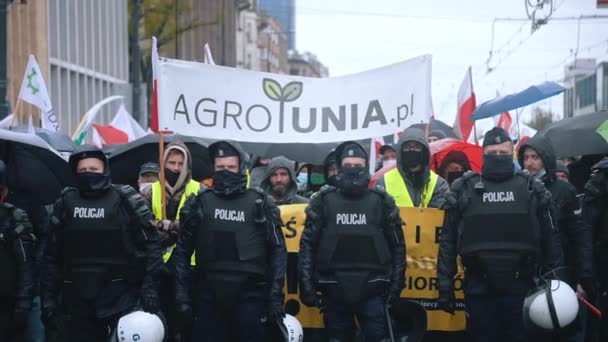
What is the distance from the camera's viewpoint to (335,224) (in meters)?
8.32

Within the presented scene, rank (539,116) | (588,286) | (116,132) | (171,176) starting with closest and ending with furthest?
(588,286) → (171,176) → (116,132) → (539,116)

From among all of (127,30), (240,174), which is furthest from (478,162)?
(127,30)

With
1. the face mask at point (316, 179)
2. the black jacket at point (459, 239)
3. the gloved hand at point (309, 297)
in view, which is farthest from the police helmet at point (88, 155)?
the face mask at point (316, 179)

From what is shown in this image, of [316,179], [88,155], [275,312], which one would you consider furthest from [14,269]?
[316,179]

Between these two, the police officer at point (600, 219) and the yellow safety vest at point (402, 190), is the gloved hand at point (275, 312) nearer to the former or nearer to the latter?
the yellow safety vest at point (402, 190)

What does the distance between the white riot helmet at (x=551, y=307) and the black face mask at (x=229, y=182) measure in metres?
2.14

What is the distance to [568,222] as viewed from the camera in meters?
8.85

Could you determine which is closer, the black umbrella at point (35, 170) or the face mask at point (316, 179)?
the black umbrella at point (35, 170)

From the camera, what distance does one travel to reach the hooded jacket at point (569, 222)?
8.63 metres

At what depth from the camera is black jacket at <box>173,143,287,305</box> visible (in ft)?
26.1

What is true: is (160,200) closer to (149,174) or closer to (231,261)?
(149,174)

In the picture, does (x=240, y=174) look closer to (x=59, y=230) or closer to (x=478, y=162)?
(x=59, y=230)

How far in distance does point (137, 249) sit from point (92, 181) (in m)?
0.56

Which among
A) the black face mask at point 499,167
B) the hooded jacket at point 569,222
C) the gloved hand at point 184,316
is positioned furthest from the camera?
the hooded jacket at point 569,222
